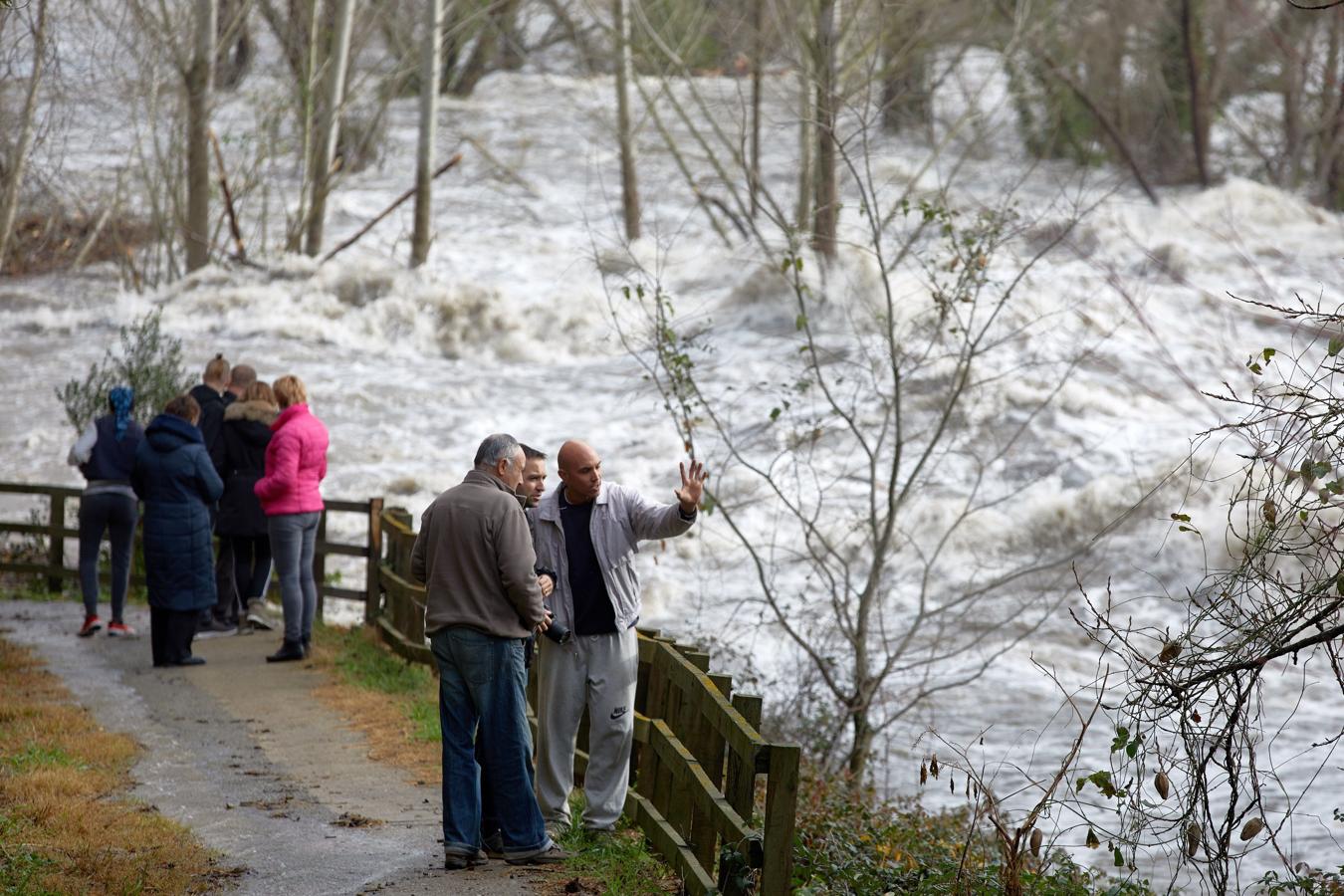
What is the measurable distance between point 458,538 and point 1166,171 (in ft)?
90.6

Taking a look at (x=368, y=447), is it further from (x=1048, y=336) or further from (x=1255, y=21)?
(x=1255, y=21)

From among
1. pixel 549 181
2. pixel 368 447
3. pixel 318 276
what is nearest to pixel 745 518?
pixel 368 447

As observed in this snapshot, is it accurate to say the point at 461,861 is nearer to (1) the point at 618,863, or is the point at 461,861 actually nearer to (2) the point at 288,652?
(1) the point at 618,863

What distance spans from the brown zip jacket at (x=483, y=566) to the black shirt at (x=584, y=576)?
1.01 feet

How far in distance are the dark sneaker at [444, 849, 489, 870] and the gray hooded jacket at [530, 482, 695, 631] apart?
3.29 feet

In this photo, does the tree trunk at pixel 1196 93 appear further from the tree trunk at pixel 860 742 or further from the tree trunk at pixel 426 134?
the tree trunk at pixel 860 742

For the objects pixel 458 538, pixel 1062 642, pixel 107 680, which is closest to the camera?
pixel 458 538

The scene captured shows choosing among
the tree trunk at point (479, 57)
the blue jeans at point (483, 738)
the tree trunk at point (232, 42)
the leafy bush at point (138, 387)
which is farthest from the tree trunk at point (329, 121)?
the blue jeans at point (483, 738)

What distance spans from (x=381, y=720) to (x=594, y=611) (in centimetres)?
339

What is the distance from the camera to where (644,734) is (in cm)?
638

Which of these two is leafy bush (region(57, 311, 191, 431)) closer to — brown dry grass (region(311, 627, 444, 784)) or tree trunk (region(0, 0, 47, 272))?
tree trunk (region(0, 0, 47, 272))

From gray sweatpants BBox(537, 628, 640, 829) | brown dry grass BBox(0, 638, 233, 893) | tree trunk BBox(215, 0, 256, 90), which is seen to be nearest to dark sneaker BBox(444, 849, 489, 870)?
gray sweatpants BBox(537, 628, 640, 829)

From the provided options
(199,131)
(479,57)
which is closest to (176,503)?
(199,131)

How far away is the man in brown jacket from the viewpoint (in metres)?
5.71
